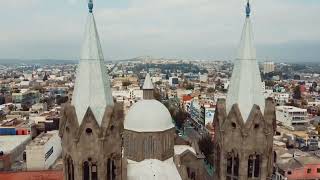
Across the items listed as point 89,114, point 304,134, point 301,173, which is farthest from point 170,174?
point 304,134

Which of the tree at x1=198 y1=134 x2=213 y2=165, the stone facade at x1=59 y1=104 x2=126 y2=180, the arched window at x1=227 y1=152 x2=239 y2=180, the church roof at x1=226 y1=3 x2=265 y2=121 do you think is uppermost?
the church roof at x1=226 y1=3 x2=265 y2=121

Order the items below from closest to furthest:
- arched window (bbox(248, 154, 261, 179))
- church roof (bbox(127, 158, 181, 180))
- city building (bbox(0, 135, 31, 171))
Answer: arched window (bbox(248, 154, 261, 179))
church roof (bbox(127, 158, 181, 180))
city building (bbox(0, 135, 31, 171))

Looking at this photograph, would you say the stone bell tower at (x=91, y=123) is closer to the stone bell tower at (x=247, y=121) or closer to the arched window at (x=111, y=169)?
the arched window at (x=111, y=169)

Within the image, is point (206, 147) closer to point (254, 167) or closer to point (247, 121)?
point (254, 167)

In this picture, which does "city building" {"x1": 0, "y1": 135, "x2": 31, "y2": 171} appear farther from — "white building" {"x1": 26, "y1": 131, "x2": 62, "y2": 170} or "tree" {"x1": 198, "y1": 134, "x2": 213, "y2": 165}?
"tree" {"x1": 198, "y1": 134, "x2": 213, "y2": 165}

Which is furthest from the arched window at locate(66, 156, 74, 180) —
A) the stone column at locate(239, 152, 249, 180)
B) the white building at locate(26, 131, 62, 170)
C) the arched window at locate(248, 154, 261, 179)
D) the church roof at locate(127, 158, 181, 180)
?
the white building at locate(26, 131, 62, 170)

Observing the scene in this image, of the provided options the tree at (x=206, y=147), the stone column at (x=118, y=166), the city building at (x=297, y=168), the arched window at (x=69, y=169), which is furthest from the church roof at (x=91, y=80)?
the tree at (x=206, y=147)
